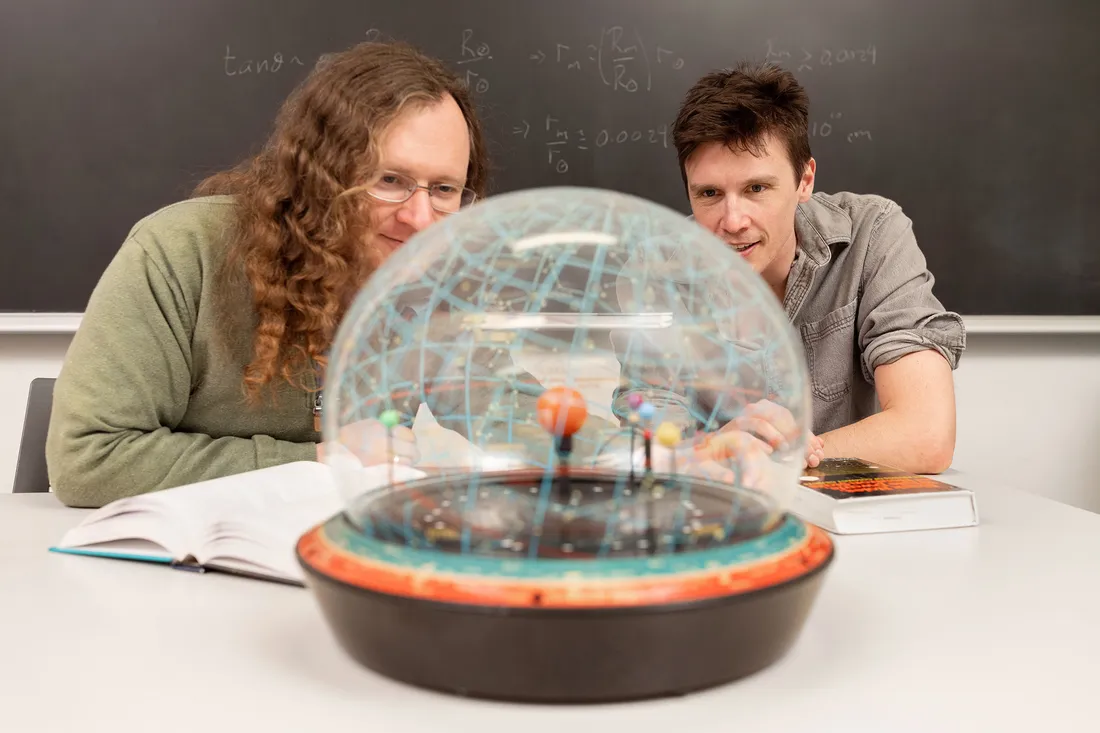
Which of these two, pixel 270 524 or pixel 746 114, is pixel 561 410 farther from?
pixel 746 114

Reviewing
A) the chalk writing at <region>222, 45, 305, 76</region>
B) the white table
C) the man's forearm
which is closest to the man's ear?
the man's forearm

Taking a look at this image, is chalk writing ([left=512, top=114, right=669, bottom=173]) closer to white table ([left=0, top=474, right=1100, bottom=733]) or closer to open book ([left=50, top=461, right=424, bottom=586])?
open book ([left=50, top=461, right=424, bottom=586])

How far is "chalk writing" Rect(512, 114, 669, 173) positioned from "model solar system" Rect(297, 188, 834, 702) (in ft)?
6.67

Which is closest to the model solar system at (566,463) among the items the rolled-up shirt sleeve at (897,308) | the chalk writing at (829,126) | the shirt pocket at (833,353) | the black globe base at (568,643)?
the black globe base at (568,643)

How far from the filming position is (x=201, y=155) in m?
2.76

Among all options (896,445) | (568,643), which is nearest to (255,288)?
(568,643)

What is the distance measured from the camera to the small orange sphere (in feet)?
2.70

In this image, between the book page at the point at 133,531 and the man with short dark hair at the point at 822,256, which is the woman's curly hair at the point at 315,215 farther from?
the man with short dark hair at the point at 822,256

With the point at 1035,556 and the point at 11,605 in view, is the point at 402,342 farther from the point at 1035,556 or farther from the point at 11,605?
the point at 1035,556

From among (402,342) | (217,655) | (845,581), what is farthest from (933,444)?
(217,655)

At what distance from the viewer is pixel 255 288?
150cm

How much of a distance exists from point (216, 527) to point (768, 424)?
0.62 metres

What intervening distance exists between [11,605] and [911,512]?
1079 millimetres

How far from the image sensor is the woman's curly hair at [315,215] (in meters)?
1.53
